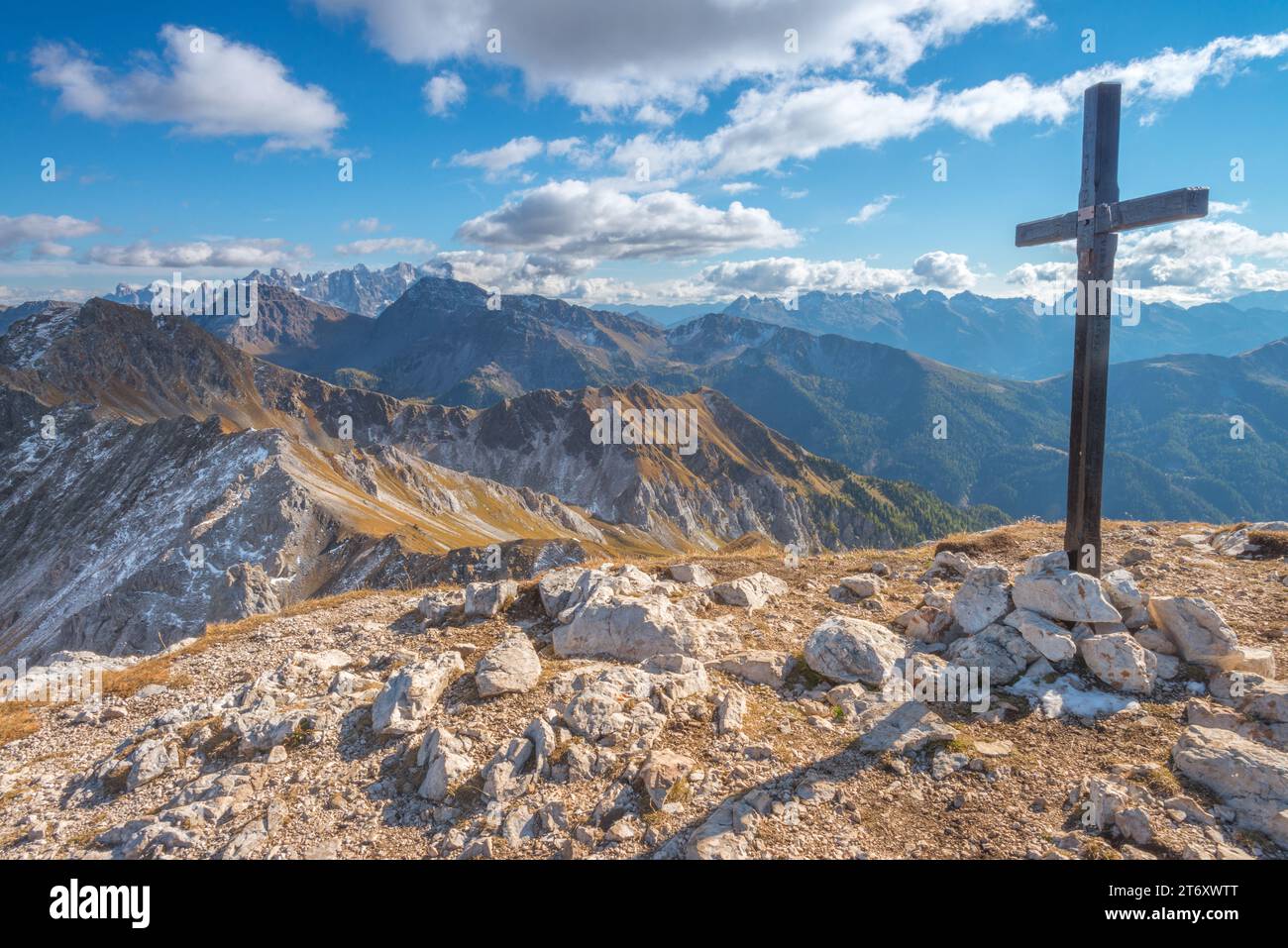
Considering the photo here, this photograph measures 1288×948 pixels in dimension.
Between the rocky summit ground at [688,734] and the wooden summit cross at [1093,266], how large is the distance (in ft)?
4.91

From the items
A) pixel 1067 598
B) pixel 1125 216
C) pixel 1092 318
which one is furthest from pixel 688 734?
pixel 1125 216

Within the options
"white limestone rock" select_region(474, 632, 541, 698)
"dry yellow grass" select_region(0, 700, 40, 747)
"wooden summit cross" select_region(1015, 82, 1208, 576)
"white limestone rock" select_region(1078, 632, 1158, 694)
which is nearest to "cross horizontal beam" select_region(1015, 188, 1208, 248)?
"wooden summit cross" select_region(1015, 82, 1208, 576)

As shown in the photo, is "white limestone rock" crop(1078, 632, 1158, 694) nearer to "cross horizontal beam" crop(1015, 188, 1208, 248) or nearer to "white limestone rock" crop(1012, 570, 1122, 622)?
"white limestone rock" crop(1012, 570, 1122, 622)

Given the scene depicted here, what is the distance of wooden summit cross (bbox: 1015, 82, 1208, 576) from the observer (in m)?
12.1

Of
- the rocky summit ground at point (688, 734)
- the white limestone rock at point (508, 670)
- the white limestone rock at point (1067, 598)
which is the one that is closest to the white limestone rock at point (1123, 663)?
the rocky summit ground at point (688, 734)

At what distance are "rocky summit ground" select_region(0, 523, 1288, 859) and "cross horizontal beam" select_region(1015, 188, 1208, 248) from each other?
21.7ft

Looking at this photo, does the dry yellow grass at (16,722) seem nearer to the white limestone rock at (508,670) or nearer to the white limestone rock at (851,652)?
the white limestone rock at (508,670)

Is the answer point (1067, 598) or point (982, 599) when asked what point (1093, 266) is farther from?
point (982, 599)

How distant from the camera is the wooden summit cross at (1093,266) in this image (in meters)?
12.1

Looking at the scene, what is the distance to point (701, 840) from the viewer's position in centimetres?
754

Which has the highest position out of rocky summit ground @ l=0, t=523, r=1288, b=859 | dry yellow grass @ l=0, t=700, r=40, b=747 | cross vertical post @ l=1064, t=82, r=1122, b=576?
cross vertical post @ l=1064, t=82, r=1122, b=576

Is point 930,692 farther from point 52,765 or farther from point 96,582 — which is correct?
point 96,582

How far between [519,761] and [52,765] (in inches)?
301
